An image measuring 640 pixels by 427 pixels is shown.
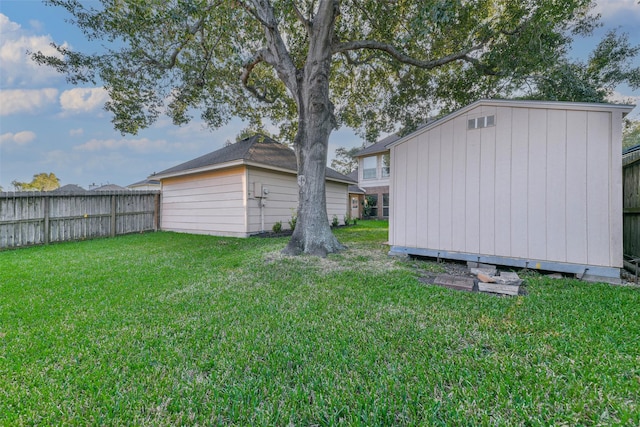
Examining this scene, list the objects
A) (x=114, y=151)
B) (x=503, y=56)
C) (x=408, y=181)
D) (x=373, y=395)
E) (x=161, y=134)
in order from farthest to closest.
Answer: (x=114, y=151) < (x=161, y=134) < (x=503, y=56) < (x=408, y=181) < (x=373, y=395)

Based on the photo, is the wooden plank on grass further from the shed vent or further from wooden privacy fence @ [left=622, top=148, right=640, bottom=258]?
wooden privacy fence @ [left=622, top=148, right=640, bottom=258]

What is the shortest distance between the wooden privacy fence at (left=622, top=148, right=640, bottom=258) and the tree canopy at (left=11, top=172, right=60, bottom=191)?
153 ft

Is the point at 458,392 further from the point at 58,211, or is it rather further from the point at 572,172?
the point at 58,211

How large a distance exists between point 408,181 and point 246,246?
4.46m

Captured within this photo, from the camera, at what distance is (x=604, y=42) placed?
23.3 ft

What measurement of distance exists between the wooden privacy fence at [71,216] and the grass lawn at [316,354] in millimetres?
5638

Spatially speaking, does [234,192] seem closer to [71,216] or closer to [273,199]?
[273,199]

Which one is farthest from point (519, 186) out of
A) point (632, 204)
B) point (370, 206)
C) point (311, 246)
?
point (370, 206)

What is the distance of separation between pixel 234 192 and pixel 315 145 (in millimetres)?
4229

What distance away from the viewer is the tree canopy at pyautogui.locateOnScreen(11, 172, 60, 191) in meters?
31.4

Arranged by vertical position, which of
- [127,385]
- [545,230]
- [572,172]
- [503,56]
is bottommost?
[127,385]

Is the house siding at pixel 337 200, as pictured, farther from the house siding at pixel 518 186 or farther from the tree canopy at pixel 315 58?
the house siding at pixel 518 186

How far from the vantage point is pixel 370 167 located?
61.6 feet

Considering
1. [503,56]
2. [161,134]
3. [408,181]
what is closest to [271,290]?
[408,181]
